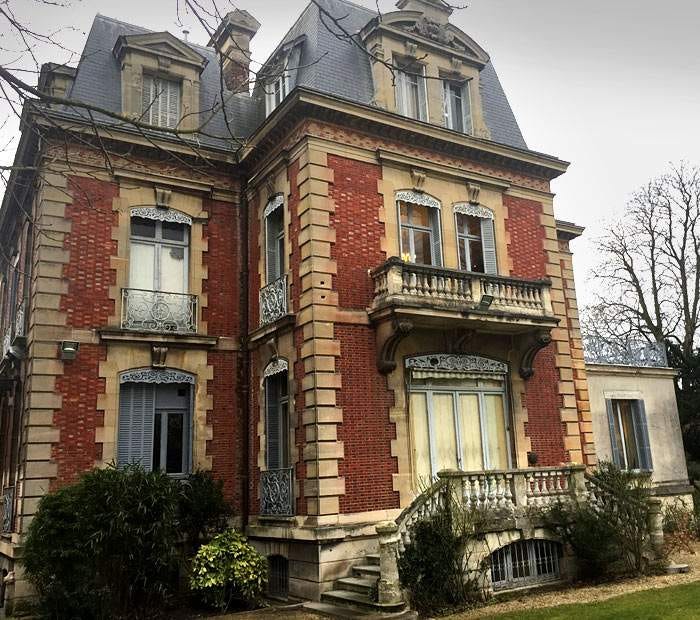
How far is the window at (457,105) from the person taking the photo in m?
15.7

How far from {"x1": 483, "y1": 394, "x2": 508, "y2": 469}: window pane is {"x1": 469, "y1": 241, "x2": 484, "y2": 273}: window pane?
2.77 meters

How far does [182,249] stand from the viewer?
1470 cm

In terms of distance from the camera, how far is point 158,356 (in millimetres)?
13477

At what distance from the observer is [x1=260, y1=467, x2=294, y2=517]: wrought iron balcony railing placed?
1233 centimetres

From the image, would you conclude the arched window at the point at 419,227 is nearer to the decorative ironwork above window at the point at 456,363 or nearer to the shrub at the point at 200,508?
the decorative ironwork above window at the point at 456,363

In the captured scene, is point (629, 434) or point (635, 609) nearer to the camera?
point (635, 609)

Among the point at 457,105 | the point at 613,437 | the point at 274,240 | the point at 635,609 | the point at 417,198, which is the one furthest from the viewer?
the point at 613,437

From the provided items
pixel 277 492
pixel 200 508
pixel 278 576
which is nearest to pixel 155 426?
pixel 200 508

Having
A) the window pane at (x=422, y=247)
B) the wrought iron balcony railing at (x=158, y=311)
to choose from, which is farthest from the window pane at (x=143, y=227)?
the window pane at (x=422, y=247)

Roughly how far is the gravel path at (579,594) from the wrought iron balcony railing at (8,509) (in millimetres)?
8648

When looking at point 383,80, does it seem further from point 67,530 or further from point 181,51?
point 67,530

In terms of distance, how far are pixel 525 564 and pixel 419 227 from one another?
6751 millimetres

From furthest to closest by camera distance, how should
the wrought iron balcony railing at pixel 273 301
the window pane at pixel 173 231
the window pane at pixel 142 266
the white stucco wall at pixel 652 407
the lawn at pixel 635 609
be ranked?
the white stucco wall at pixel 652 407
the window pane at pixel 173 231
the window pane at pixel 142 266
the wrought iron balcony railing at pixel 273 301
the lawn at pixel 635 609

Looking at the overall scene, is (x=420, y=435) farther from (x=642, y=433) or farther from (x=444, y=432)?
(x=642, y=433)
